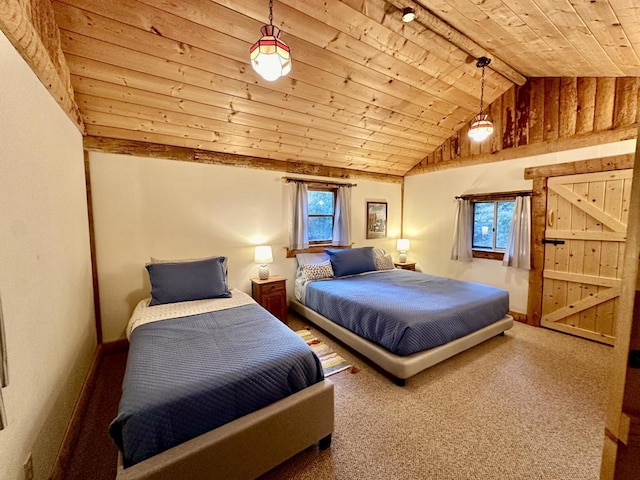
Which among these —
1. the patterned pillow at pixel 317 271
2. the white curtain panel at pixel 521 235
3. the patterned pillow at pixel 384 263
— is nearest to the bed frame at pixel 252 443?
the patterned pillow at pixel 317 271

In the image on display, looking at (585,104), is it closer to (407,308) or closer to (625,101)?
(625,101)

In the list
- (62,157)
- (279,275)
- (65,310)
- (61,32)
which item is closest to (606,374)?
(279,275)

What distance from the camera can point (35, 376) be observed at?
1.33 m

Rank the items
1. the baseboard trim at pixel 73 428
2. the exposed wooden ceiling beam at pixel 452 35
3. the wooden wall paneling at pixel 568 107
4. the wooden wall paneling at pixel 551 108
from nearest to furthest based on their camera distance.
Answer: the baseboard trim at pixel 73 428 < the exposed wooden ceiling beam at pixel 452 35 < the wooden wall paneling at pixel 568 107 < the wooden wall paneling at pixel 551 108

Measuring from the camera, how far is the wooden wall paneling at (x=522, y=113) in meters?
3.48

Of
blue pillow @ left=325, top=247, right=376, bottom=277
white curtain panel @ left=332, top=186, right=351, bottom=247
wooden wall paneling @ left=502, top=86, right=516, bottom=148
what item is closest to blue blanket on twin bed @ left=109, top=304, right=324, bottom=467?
blue pillow @ left=325, top=247, right=376, bottom=277

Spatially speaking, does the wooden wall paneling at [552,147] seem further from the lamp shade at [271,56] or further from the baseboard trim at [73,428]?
the baseboard trim at [73,428]

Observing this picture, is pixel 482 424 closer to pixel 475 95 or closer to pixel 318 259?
pixel 318 259

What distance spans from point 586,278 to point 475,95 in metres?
2.56

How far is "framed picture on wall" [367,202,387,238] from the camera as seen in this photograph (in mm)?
4836

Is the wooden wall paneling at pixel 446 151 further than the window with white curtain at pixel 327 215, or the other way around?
the wooden wall paneling at pixel 446 151

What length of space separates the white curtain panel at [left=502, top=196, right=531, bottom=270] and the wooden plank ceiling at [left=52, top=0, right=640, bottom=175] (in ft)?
4.91

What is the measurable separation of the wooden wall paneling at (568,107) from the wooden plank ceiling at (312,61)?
0.47 ft

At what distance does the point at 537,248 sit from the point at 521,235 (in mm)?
240
